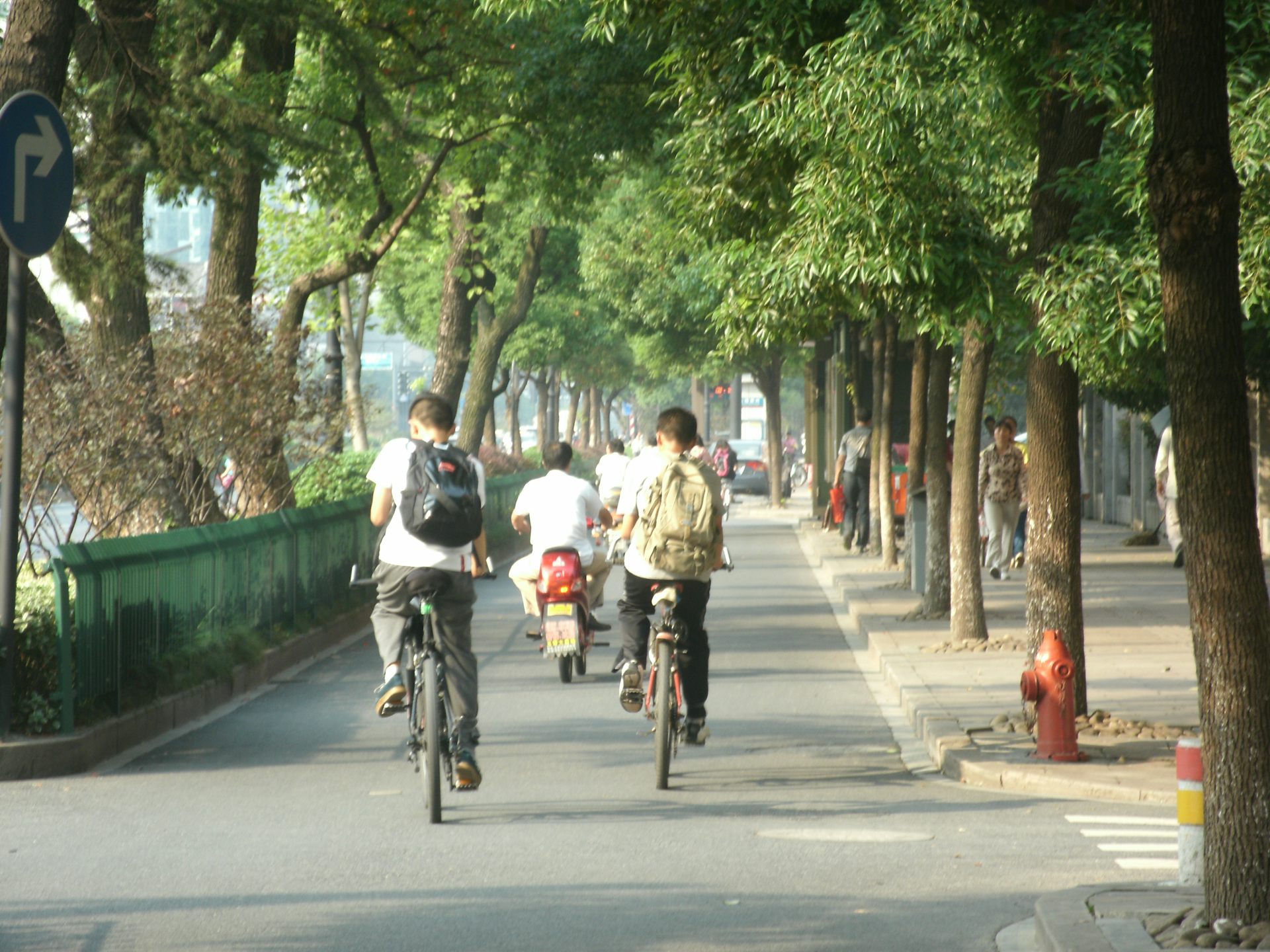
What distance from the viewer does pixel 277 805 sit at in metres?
8.02

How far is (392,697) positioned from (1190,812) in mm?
3511

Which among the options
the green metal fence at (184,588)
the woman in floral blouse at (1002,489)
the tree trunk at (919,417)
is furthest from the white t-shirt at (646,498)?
the woman in floral blouse at (1002,489)

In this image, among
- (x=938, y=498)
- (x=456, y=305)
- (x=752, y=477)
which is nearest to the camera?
(x=938, y=498)

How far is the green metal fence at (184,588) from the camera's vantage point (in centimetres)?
930

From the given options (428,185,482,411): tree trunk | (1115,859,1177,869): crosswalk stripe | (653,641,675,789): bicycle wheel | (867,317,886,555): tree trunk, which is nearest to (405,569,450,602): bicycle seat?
(653,641,675,789): bicycle wheel

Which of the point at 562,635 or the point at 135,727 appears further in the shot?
the point at 562,635

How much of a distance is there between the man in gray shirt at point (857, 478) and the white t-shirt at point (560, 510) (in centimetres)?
1330

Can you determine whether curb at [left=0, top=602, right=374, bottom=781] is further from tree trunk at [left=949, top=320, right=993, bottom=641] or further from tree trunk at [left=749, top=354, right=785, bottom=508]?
tree trunk at [left=749, top=354, right=785, bottom=508]

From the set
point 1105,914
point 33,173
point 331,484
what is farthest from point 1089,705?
point 331,484

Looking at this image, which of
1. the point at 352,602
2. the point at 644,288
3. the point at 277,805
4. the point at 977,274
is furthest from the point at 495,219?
the point at 277,805

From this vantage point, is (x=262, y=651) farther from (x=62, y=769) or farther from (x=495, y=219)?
(x=495, y=219)

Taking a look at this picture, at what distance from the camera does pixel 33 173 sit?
8.85m

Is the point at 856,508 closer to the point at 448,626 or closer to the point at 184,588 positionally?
the point at 184,588

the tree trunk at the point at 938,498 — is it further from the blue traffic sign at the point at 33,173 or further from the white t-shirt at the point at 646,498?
the blue traffic sign at the point at 33,173
